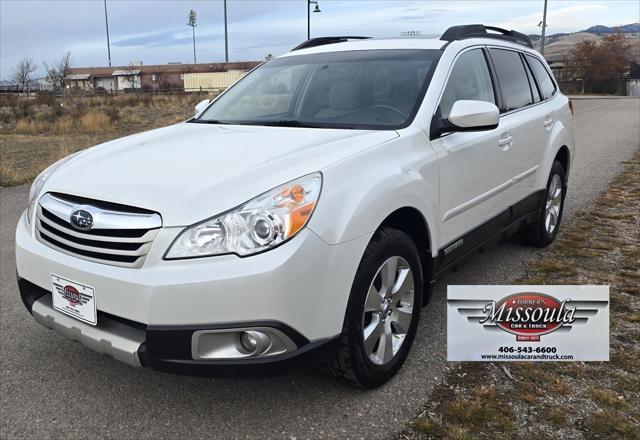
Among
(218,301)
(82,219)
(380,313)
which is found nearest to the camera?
(218,301)

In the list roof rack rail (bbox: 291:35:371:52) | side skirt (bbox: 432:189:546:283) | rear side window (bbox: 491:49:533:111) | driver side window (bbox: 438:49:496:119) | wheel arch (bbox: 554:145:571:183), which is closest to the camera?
side skirt (bbox: 432:189:546:283)

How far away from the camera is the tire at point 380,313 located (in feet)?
8.41

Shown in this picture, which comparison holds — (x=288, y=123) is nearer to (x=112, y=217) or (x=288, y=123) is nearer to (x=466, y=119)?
(x=466, y=119)

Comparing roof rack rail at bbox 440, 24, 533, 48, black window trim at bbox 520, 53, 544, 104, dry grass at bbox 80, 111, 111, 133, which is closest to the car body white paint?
roof rack rail at bbox 440, 24, 533, 48

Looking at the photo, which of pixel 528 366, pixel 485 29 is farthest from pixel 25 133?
pixel 528 366

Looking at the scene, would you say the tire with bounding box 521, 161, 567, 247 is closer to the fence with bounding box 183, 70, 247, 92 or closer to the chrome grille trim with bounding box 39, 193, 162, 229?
the chrome grille trim with bounding box 39, 193, 162, 229

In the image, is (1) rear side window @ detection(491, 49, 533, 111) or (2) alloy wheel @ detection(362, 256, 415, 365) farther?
(1) rear side window @ detection(491, 49, 533, 111)

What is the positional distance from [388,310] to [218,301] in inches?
38.6

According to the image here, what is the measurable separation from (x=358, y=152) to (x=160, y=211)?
3.15 feet

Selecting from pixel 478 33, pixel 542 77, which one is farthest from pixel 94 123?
pixel 478 33

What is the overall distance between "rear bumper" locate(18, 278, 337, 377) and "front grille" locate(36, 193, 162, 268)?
271 millimetres

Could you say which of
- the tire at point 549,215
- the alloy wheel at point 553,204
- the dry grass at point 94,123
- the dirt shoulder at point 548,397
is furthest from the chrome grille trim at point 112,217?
the dry grass at point 94,123

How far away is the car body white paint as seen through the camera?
225 centimetres

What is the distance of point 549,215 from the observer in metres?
5.14
